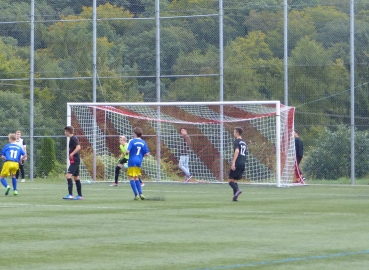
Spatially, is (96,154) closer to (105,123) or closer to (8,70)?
(105,123)

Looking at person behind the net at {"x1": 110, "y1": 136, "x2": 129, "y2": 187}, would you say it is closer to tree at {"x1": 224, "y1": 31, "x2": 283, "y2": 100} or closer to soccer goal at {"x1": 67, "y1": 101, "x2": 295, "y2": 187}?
soccer goal at {"x1": 67, "y1": 101, "x2": 295, "y2": 187}

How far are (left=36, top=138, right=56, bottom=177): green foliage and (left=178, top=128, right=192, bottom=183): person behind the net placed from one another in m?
5.78

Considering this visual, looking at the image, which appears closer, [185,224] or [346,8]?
[185,224]

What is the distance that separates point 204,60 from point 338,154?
614cm

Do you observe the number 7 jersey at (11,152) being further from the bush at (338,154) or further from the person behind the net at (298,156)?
the bush at (338,154)

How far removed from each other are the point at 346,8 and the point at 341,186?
6635 millimetres

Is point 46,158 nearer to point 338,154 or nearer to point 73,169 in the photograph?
point 338,154

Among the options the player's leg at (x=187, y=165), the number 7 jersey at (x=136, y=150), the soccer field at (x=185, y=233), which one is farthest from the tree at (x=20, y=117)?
the number 7 jersey at (x=136, y=150)

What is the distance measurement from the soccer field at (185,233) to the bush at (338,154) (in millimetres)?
8251

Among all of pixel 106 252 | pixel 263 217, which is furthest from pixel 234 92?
pixel 106 252

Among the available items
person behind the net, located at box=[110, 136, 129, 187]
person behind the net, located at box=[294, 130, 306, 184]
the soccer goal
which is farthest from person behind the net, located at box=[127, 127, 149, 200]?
person behind the net, located at box=[294, 130, 306, 184]

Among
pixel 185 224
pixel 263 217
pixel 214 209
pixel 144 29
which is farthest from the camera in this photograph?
pixel 144 29

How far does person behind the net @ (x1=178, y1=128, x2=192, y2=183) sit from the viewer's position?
30269mm

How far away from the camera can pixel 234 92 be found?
32062mm
